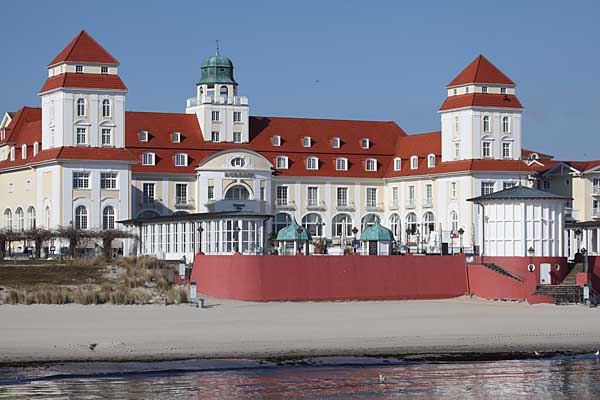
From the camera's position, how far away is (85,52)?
9275 centimetres

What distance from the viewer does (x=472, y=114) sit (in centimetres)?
10112

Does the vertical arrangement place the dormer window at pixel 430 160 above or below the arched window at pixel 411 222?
above

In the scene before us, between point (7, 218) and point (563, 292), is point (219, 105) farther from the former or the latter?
point (563, 292)

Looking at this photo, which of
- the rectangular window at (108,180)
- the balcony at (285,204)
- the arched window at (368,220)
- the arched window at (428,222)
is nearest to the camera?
the rectangular window at (108,180)

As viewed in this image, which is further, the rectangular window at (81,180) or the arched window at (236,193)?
the arched window at (236,193)

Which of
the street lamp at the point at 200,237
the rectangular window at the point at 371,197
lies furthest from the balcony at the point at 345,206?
the street lamp at the point at 200,237

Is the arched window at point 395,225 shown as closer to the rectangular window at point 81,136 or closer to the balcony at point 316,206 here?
the balcony at point 316,206

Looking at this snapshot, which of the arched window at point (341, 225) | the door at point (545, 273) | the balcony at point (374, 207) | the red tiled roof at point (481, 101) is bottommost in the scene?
the door at point (545, 273)

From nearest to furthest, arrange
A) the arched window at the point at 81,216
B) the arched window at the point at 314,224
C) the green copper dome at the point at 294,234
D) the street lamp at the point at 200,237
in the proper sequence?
the green copper dome at the point at 294,234 → the street lamp at the point at 200,237 → the arched window at the point at 81,216 → the arched window at the point at 314,224

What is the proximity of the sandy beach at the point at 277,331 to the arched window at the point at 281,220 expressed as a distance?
145 ft

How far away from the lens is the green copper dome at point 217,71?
107000 millimetres

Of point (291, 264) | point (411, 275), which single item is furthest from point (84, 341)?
point (411, 275)

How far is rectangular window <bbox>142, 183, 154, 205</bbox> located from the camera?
99.9 meters

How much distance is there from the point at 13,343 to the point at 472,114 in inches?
2499
